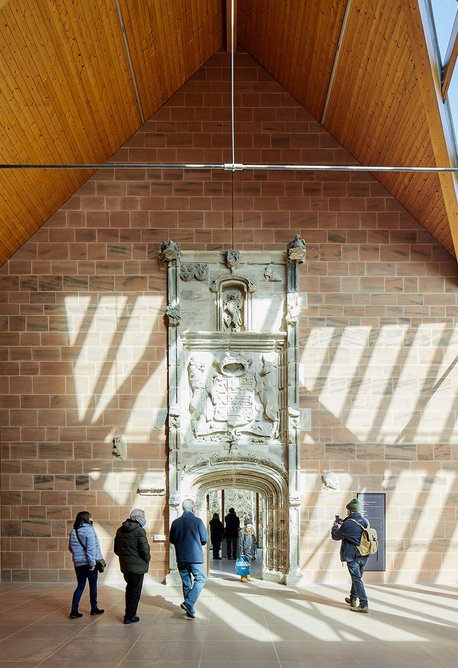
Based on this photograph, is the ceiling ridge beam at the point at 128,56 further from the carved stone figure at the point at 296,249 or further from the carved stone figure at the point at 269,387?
the carved stone figure at the point at 269,387

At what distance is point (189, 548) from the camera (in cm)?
678

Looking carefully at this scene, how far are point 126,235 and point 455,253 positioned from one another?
4.66 metres

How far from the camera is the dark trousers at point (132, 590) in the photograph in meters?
6.59

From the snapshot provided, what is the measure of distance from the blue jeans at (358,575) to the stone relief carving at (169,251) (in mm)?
4908

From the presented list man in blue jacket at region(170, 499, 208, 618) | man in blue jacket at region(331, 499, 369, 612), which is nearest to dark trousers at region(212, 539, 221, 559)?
man in blue jacket at region(331, 499, 369, 612)

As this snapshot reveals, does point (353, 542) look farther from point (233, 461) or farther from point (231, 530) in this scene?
point (231, 530)

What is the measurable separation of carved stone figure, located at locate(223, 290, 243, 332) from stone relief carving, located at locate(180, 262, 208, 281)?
0.44 meters

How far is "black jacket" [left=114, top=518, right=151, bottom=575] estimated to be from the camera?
653cm

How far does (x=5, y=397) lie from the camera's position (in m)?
9.88

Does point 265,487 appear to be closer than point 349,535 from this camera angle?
No

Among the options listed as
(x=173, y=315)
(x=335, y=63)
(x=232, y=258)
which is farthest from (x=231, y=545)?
(x=335, y=63)

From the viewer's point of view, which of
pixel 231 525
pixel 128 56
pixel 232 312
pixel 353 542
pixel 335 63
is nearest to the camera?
pixel 353 542

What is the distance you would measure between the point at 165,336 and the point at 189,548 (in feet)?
12.7

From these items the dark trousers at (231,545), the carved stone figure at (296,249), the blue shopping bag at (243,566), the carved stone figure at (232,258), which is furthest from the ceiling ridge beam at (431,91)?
the dark trousers at (231,545)
